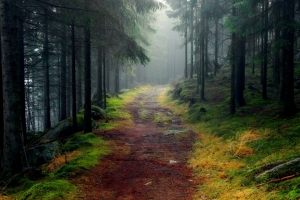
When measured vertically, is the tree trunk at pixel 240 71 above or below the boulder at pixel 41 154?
above

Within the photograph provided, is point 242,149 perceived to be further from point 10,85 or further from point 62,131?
point 62,131

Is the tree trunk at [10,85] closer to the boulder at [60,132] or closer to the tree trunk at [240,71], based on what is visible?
the boulder at [60,132]

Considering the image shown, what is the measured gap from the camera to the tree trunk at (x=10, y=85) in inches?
269

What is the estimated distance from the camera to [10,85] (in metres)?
6.90

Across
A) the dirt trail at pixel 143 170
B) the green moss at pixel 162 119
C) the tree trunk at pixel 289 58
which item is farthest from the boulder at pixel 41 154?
the tree trunk at pixel 289 58

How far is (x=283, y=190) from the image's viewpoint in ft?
15.6

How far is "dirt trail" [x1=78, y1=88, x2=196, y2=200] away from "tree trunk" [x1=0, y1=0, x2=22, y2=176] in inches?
86.5

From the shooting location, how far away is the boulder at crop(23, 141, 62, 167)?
9.62 meters

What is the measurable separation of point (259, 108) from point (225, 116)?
1.97 metres

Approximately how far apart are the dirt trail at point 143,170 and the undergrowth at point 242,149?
1.78 ft

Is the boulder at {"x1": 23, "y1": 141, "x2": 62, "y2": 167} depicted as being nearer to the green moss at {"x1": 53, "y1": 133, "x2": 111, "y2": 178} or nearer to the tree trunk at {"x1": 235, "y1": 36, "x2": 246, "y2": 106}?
the green moss at {"x1": 53, "y1": 133, "x2": 111, "y2": 178}

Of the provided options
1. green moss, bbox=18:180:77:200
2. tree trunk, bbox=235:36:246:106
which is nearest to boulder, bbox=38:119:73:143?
green moss, bbox=18:180:77:200

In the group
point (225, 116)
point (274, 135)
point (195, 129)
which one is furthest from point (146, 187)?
point (225, 116)

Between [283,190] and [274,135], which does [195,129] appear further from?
[283,190]
